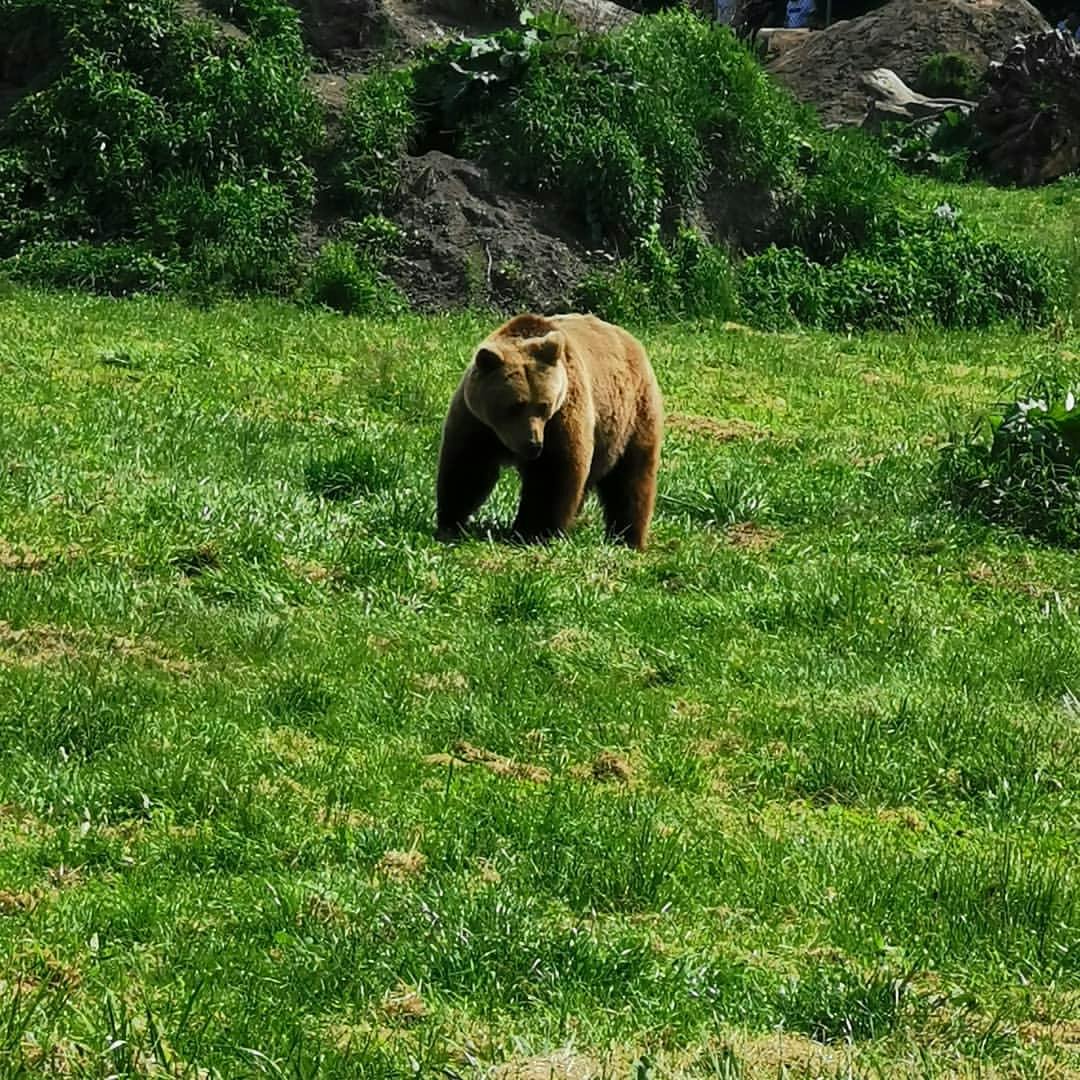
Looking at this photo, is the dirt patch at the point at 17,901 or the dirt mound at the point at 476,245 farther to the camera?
the dirt mound at the point at 476,245

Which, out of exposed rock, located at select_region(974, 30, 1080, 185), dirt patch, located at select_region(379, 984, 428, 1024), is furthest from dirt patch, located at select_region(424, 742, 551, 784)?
exposed rock, located at select_region(974, 30, 1080, 185)

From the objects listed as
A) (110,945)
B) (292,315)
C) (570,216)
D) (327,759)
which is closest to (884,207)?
(570,216)

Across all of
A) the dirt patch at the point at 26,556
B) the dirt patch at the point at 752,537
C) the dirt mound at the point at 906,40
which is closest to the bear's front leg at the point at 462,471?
the dirt patch at the point at 752,537

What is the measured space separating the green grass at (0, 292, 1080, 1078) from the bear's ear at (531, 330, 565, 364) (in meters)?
0.92

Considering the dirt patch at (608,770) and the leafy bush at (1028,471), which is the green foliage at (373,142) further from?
the dirt patch at (608,770)

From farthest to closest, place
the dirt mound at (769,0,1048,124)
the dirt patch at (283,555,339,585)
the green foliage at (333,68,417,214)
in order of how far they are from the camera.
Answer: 1. the dirt mound at (769,0,1048,124)
2. the green foliage at (333,68,417,214)
3. the dirt patch at (283,555,339,585)

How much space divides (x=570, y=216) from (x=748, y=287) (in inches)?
74.4

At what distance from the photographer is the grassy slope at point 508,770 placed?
370 centimetres

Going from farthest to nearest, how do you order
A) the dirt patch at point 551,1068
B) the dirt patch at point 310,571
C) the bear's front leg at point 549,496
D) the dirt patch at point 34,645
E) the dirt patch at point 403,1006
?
1. the bear's front leg at point 549,496
2. the dirt patch at point 310,571
3. the dirt patch at point 34,645
4. the dirt patch at point 403,1006
5. the dirt patch at point 551,1068

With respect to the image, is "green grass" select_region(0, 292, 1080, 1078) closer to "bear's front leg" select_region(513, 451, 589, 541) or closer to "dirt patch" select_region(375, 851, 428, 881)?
"dirt patch" select_region(375, 851, 428, 881)

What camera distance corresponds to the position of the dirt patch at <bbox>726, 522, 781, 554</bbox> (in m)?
8.36

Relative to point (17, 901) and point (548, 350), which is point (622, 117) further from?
point (17, 901)

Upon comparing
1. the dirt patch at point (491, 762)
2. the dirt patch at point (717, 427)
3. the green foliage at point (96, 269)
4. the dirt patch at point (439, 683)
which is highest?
the dirt patch at point (491, 762)

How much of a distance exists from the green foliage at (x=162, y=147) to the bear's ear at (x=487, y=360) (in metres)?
7.08
